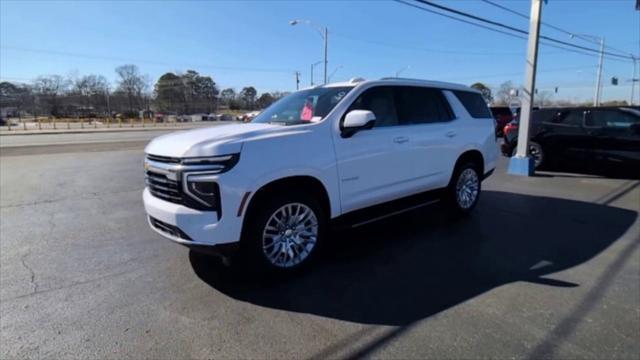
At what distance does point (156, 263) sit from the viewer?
4.25 metres

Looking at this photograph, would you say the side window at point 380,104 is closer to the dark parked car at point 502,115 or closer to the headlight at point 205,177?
the headlight at point 205,177

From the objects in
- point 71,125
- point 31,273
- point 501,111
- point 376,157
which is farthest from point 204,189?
point 71,125

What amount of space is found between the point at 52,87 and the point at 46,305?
10783cm

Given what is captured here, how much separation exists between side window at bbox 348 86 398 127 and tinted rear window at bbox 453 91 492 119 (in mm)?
1622

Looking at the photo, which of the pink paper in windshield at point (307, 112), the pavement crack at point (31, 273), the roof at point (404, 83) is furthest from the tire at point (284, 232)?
the pavement crack at point (31, 273)

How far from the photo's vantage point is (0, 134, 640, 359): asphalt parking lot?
2766 millimetres

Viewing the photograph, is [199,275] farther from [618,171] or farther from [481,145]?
[618,171]

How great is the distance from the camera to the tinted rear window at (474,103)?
595cm

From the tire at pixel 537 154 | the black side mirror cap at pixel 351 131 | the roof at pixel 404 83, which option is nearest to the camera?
the black side mirror cap at pixel 351 131

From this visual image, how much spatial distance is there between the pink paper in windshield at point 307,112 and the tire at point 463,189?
2.53m

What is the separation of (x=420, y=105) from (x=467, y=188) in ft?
5.58

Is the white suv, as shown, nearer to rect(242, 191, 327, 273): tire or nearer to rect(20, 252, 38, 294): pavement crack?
rect(242, 191, 327, 273): tire

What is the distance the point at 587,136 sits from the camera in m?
9.37

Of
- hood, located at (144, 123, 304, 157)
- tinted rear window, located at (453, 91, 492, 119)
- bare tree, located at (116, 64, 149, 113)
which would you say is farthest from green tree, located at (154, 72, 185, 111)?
hood, located at (144, 123, 304, 157)
